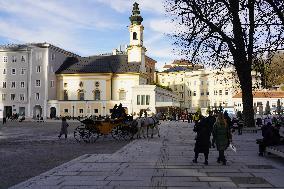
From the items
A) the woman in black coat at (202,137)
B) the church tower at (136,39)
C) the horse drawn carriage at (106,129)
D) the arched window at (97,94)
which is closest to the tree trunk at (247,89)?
the horse drawn carriage at (106,129)

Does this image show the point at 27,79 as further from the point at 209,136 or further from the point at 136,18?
the point at 209,136

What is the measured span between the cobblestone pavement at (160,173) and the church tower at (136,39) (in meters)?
89.2

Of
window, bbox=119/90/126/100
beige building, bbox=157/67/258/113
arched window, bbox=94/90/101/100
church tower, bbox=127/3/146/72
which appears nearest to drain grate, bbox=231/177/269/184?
window, bbox=119/90/126/100

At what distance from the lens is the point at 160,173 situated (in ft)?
37.4

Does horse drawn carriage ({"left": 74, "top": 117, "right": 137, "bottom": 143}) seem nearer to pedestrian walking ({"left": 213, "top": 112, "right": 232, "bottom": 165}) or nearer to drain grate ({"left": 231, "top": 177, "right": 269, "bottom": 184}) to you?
pedestrian walking ({"left": 213, "top": 112, "right": 232, "bottom": 165})

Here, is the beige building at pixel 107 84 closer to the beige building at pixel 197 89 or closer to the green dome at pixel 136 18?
the green dome at pixel 136 18

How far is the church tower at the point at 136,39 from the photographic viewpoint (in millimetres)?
104000

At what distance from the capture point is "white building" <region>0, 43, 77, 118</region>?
99125 mm

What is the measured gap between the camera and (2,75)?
10200 cm

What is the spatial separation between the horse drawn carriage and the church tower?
253 ft

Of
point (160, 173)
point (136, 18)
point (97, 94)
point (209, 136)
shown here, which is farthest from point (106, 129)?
point (136, 18)

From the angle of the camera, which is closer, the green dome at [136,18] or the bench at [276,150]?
the bench at [276,150]

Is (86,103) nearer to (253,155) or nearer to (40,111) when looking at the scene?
(40,111)

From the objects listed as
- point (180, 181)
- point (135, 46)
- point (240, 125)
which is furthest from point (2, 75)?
point (180, 181)
